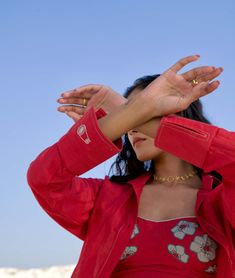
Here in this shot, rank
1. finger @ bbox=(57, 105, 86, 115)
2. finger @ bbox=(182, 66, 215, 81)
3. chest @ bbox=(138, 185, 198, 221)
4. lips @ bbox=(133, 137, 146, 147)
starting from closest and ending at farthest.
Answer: finger @ bbox=(182, 66, 215, 81), finger @ bbox=(57, 105, 86, 115), chest @ bbox=(138, 185, 198, 221), lips @ bbox=(133, 137, 146, 147)

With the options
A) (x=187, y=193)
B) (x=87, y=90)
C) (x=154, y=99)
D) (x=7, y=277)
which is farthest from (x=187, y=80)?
(x=7, y=277)

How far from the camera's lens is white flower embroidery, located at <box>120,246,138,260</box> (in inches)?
96.3

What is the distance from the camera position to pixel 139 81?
305 centimetres

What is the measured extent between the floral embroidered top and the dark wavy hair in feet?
1.50

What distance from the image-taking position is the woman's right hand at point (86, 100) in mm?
2467

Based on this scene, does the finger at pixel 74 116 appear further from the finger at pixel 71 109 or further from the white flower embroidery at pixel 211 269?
the white flower embroidery at pixel 211 269

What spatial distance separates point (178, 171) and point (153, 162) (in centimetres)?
14

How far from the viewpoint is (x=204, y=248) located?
241 centimetres

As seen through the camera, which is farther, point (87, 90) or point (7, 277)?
point (7, 277)

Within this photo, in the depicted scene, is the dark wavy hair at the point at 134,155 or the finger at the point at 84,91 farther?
the dark wavy hair at the point at 134,155

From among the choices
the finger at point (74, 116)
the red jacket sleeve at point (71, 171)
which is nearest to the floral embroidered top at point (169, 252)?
the red jacket sleeve at point (71, 171)

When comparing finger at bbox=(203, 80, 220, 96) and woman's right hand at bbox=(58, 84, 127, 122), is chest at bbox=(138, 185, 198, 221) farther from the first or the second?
finger at bbox=(203, 80, 220, 96)

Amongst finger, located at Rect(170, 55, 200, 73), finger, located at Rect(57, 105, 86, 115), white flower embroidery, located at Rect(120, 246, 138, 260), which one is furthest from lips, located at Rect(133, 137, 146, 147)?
finger, located at Rect(170, 55, 200, 73)

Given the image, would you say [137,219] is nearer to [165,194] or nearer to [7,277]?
[165,194]
